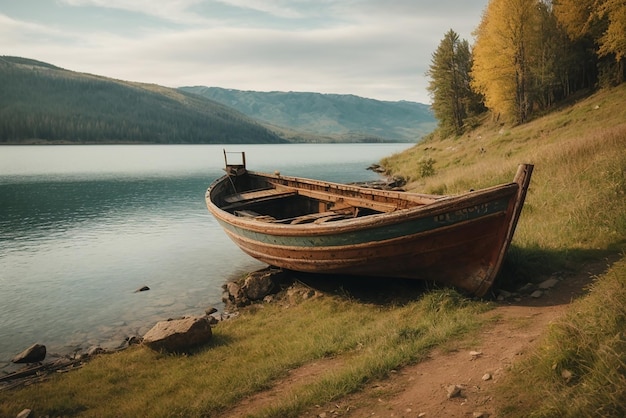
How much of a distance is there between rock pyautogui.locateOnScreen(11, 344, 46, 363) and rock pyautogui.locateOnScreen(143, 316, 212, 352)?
3161 millimetres

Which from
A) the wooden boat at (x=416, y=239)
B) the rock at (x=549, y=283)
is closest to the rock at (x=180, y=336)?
the wooden boat at (x=416, y=239)

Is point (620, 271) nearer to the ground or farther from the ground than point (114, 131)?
nearer to the ground

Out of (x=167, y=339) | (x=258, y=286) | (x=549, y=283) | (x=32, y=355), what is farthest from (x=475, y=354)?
(x=32, y=355)

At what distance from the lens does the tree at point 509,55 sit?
38.5 metres

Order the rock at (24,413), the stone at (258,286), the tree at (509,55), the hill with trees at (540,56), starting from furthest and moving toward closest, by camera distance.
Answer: the tree at (509,55), the hill with trees at (540,56), the stone at (258,286), the rock at (24,413)

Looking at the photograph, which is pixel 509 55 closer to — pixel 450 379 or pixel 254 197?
pixel 254 197

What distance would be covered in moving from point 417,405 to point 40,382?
8438 mm

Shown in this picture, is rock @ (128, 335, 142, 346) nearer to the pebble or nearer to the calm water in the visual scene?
the calm water

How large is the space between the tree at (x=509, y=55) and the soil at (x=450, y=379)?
38546 mm

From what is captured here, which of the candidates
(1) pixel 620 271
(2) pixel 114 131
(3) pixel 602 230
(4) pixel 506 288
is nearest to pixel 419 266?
(4) pixel 506 288

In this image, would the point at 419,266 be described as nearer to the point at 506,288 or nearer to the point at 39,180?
the point at 506,288

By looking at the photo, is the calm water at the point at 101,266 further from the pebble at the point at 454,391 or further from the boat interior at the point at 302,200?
the pebble at the point at 454,391

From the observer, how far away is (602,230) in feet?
33.7

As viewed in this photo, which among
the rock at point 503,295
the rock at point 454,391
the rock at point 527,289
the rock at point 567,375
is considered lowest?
the rock at point 503,295
